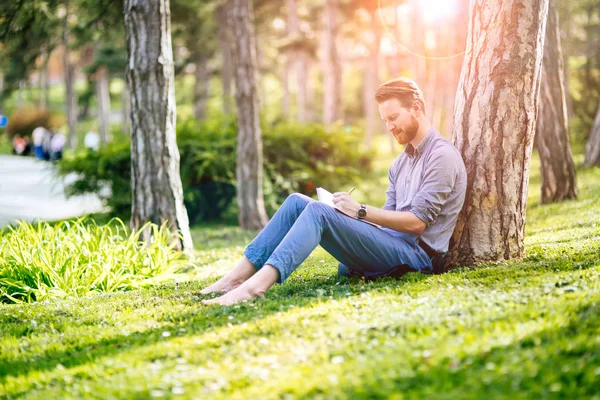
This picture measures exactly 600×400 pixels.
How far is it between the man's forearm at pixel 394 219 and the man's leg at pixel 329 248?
103 mm

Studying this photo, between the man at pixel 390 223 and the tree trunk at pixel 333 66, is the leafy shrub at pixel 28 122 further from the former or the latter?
the man at pixel 390 223

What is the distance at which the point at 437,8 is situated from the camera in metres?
26.9

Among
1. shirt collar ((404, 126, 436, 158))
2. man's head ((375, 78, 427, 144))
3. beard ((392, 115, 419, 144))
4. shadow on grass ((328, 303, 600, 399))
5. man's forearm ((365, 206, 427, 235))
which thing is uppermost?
man's head ((375, 78, 427, 144))

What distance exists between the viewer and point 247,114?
1080cm

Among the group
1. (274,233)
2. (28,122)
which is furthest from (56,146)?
(274,233)

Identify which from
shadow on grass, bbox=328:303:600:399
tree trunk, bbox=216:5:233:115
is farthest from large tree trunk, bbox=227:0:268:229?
tree trunk, bbox=216:5:233:115

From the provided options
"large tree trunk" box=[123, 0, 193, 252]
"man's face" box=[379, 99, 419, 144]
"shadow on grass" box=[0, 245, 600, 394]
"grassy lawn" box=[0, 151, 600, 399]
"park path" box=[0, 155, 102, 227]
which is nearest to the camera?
"grassy lawn" box=[0, 151, 600, 399]

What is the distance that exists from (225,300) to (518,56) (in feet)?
9.10

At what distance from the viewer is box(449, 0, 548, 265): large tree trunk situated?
190 inches

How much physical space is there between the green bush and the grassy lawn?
23.0 feet

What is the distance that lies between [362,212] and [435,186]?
1.75 ft

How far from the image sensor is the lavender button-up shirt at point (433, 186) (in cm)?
445

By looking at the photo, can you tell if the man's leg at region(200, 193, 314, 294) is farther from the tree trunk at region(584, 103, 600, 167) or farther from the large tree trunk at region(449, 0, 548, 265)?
the tree trunk at region(584, 103, 600, 167)

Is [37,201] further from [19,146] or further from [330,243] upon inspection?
[19,146]
